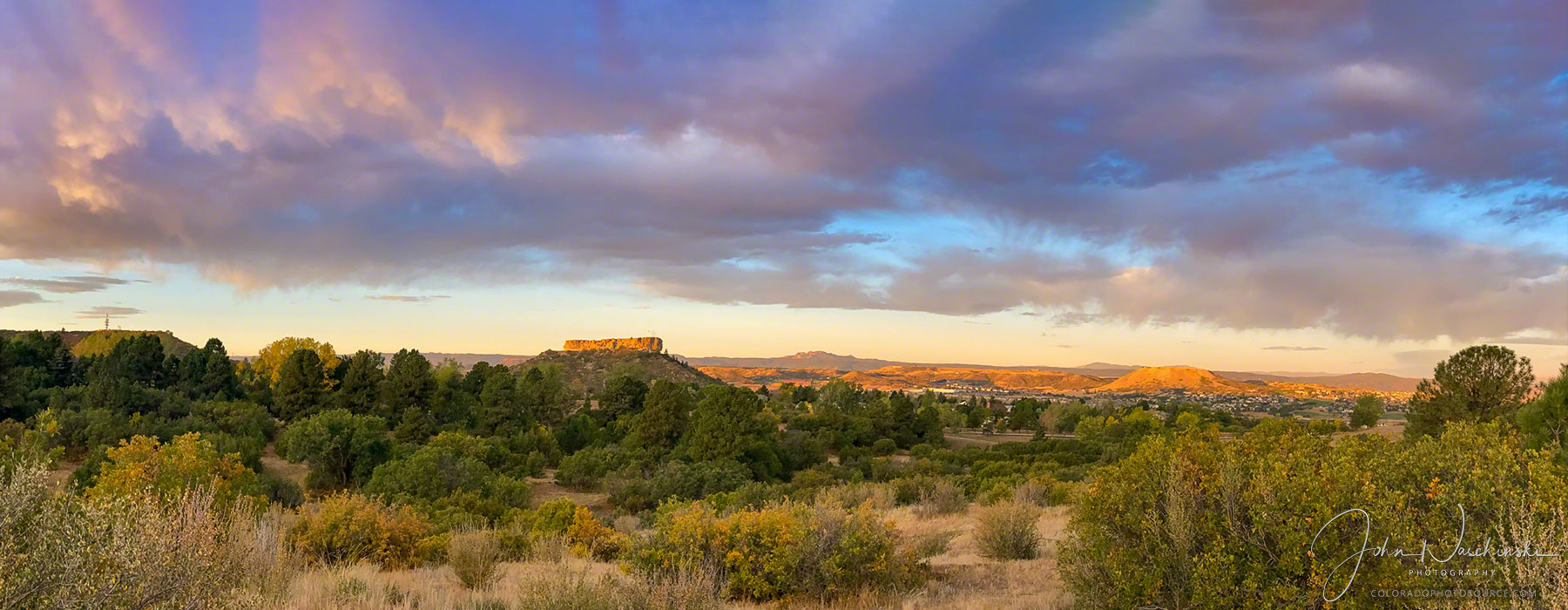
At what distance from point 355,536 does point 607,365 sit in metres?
120

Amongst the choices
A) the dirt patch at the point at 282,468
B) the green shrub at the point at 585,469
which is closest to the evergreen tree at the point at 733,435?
the green shrub at the point at 585,469

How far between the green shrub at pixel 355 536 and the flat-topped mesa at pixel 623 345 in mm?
131841

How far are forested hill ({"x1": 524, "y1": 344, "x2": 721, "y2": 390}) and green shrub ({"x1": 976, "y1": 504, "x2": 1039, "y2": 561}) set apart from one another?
9657cm

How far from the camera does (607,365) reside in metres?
131

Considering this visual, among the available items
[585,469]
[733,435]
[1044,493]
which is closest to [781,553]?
[1044,493]

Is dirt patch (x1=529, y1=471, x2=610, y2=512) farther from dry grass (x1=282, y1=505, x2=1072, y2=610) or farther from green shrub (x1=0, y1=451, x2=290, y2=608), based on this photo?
green shrub (x1=0, y1=451, x2=290, y2=608)

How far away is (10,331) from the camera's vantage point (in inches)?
4801

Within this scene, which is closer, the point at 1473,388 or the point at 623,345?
the point at 1473,388

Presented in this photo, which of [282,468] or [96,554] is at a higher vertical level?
[96,554]

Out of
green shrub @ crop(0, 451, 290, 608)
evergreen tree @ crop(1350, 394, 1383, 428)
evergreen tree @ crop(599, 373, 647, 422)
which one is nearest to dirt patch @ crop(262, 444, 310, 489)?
evergreen tree @ crop(599, 373, 647, 422)

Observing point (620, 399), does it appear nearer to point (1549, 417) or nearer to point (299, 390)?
point (299, 390)

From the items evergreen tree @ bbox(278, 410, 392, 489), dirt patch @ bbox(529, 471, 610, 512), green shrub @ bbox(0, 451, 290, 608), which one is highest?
green shrub @ bbox(0, 451, 290, 608)

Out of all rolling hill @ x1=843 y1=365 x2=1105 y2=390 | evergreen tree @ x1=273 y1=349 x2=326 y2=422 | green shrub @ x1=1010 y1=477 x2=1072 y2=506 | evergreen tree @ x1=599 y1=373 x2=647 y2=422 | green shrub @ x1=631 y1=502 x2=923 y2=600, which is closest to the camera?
green shrub @ x1=631 y1=502 x2=923 y2=600

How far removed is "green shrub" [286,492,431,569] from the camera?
1305cm
